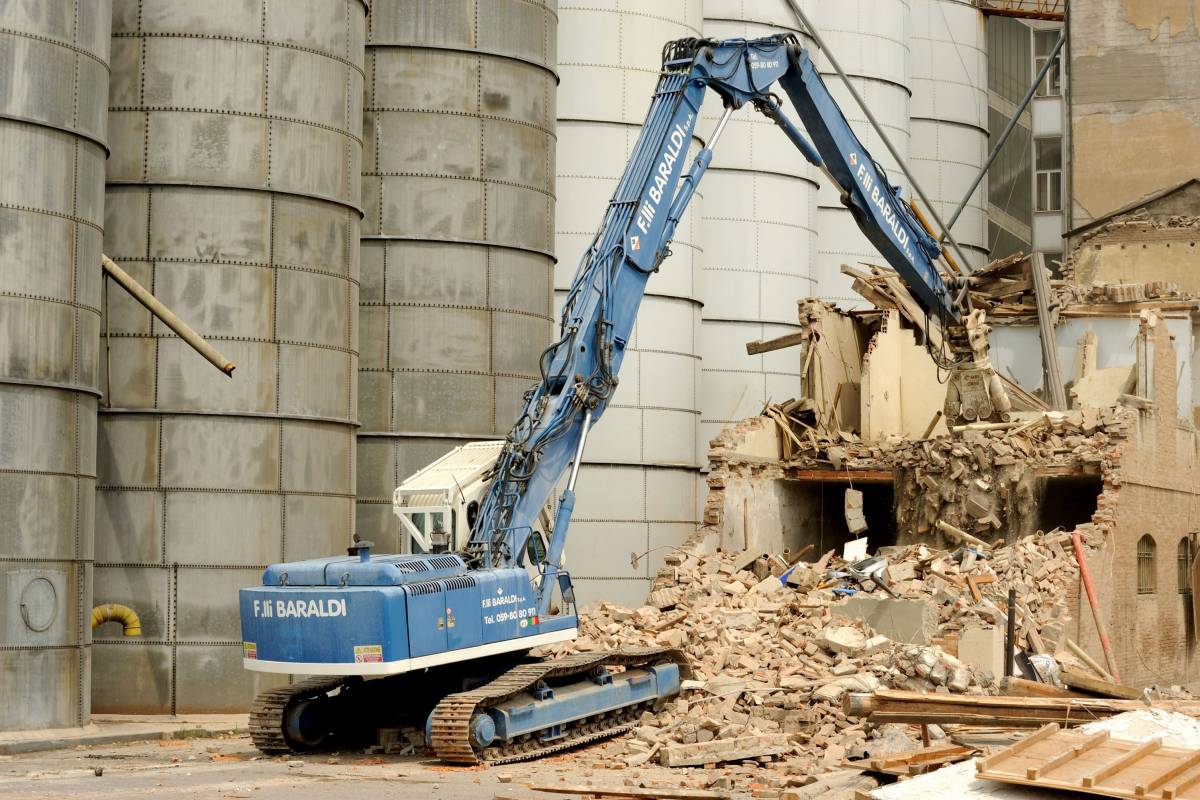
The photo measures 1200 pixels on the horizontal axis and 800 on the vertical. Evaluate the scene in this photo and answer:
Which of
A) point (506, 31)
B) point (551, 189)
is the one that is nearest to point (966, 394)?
point (551, 189)

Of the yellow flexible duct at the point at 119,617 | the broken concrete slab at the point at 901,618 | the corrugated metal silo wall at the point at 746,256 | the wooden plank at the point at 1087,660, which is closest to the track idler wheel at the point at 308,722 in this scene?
the yellow flexible duct at the point at 119,617

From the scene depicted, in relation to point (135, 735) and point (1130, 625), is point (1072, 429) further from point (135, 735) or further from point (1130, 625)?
point (135, 735)

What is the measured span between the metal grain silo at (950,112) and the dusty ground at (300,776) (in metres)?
28.0

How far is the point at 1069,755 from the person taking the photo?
1117 cm

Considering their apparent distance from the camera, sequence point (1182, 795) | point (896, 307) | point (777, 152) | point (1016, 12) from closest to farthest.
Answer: point (1182, 795)
point (896, 307)
point (777, 152)
point (1016, 12)

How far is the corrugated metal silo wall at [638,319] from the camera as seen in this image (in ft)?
93.1

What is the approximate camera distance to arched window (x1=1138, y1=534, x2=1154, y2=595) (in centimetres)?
2523

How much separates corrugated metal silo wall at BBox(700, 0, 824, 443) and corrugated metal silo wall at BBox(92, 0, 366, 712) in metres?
11.7

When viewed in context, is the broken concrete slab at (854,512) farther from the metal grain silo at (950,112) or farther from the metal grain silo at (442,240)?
the metal grain silo at (950,112)

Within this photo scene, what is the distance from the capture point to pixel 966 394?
25859mm

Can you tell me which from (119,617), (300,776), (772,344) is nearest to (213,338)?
(119,617)

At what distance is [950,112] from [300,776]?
31.6 metres

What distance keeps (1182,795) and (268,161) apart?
14116 mm

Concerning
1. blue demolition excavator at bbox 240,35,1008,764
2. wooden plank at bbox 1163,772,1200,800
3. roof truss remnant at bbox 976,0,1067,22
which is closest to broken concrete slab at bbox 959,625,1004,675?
blue demolition excavator at bbox 240,35,1008,764
